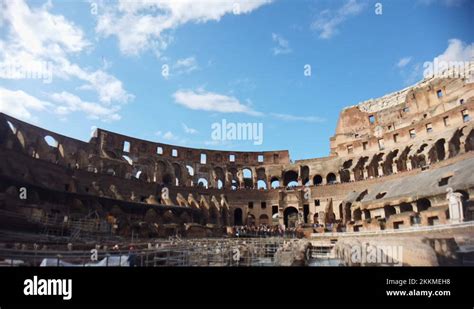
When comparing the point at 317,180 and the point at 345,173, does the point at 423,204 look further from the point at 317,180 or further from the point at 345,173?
the point at 317,180

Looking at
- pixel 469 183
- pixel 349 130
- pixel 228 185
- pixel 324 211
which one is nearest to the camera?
pixel 469 183

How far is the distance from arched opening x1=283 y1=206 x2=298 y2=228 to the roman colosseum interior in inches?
10.2

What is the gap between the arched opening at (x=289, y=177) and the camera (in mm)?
47281

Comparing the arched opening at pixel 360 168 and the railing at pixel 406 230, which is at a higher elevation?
the arched opening at pixel 360 168

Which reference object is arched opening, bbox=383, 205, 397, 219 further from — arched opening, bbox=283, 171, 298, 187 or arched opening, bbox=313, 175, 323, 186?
arched opening, bbox=283, 171, 298, 187

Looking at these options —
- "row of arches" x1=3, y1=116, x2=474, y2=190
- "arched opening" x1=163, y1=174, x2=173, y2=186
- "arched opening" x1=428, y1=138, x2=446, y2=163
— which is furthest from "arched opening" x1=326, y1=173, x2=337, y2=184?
"arched opening" x1=163, y1=174, x2=173, y2=186

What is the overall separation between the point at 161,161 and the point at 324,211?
22.3 meters

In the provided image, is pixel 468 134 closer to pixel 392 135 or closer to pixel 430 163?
pixel 430 163

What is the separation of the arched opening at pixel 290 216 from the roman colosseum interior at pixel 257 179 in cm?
26

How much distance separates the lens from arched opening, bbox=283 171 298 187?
1861 inches

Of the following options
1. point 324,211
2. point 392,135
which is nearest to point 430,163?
point 392,135

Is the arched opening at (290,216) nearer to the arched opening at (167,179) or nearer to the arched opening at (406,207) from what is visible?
the arched opening at (167,179)

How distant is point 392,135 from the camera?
40375 mm
